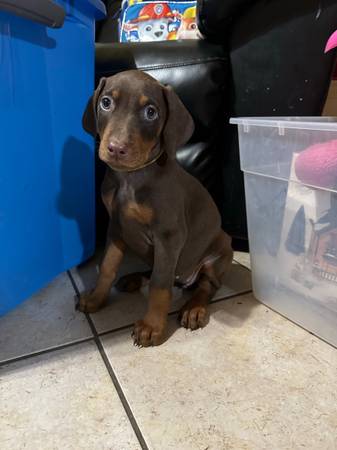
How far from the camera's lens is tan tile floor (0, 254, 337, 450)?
2.40 ft

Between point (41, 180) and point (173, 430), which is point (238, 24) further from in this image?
point (173, 430)

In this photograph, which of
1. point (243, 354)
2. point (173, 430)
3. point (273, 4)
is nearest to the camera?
point (173, 430)

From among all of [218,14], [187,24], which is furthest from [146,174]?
[187,24]

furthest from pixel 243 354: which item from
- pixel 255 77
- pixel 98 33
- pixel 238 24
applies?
pixel 98 33

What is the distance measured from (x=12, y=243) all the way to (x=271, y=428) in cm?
72

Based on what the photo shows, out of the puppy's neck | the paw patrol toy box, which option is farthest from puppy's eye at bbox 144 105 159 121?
the paw patrol toy box

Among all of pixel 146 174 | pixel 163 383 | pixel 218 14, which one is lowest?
pixel 163 383

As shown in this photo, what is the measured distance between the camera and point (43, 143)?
102 centimetres

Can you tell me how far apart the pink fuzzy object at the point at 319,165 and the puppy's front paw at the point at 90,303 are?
639 millimetres

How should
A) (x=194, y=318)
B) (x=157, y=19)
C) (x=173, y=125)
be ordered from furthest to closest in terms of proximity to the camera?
(x=157, y=19) → (x=194, y=318) → (x=173, y=125)

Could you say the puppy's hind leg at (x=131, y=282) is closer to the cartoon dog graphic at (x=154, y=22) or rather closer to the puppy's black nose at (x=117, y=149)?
the puppy's black nose at (x=117, y=149)

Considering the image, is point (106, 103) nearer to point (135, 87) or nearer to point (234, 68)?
point (135, 87)

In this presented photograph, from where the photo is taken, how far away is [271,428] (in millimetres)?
753

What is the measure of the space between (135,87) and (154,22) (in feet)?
3.88
